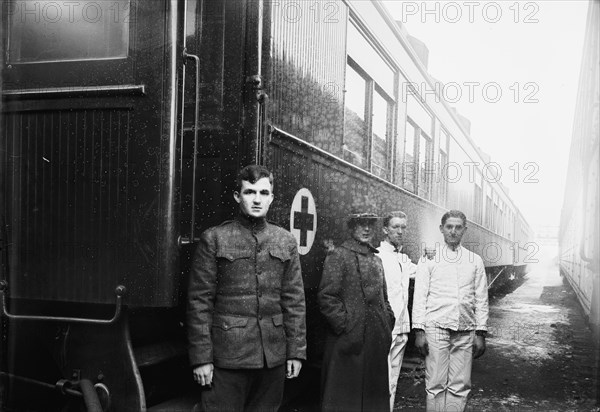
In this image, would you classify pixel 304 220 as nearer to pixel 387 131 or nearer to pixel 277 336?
pixel 277 336

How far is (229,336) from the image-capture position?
2537 mm

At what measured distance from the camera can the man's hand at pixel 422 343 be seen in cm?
389

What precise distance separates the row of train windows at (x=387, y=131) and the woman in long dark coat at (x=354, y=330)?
934 mm

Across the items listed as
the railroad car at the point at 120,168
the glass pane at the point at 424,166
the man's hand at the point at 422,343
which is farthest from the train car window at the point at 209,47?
the glass pane at the point at 424,166

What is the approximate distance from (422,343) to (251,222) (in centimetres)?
183

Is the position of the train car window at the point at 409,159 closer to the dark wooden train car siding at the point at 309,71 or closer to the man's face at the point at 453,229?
the dark wooden train car siding at the point at 309,71

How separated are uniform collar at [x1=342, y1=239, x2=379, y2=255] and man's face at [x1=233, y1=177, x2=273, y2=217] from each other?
4.11 ft

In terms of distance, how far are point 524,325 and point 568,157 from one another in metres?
10.7

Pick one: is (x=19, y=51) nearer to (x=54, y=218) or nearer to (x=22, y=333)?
(x=54, y=218)

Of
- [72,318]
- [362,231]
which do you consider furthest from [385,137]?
[72,318]

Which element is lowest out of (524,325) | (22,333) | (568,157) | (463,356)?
(524,325)

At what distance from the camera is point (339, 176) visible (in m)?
4.12

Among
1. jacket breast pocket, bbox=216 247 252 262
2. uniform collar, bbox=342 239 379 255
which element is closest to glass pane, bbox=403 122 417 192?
uniform collar, bbox=342 239 379 255

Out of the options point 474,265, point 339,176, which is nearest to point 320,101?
point 339,176
